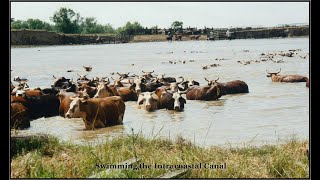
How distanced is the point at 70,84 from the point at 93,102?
5797 mm

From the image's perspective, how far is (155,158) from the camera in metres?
6.85

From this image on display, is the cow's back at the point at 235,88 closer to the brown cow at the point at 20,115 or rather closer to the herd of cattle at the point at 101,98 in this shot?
the herd of cattle at the point at 101,98

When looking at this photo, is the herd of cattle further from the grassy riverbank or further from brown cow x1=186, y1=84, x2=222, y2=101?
the grassy riverbank

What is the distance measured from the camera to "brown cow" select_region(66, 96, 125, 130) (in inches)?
428

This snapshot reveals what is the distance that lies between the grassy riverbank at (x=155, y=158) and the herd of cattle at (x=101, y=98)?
7.48 ft

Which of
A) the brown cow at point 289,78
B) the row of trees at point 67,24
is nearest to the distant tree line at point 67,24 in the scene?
the row of trees at point 67,24

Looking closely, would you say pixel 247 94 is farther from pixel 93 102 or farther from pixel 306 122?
pixel 93 102

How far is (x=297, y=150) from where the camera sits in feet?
24.7

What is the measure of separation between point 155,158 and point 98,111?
4.62 metres

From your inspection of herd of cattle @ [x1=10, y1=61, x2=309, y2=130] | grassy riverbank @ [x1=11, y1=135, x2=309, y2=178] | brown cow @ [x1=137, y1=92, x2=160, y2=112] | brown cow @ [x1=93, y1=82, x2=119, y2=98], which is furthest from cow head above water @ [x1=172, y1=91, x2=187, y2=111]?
grassy riverbank @ [x1=11, y1=135, x2=309, y2=178]

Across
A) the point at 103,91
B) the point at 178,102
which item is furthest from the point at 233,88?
the point at 103,91

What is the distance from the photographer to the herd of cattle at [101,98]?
1107 centimetres

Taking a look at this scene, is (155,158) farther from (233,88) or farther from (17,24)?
(17,24)

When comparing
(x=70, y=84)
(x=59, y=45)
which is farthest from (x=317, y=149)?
(x=59, y=45)
